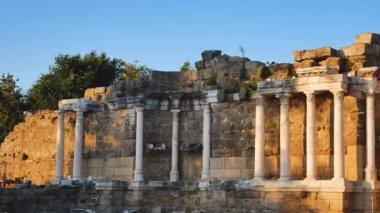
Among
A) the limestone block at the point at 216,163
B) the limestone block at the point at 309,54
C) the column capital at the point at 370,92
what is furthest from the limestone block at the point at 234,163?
the column capital at the point at 370,92

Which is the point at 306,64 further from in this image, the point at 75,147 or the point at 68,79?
the point at 68,79

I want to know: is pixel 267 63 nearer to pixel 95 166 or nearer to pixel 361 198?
pixel 361 198

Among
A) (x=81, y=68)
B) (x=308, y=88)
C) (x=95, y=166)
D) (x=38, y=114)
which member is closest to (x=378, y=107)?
(x=308, y=88)

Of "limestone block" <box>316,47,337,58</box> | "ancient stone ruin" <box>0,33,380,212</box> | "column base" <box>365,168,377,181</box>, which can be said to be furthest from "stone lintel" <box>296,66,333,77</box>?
"column base" <box>365,168,377,181</box>

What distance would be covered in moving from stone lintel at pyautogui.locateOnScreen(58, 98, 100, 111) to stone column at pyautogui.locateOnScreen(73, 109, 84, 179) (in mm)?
176

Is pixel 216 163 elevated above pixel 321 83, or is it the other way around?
pixel 321 83

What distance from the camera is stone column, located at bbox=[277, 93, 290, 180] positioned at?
62.6 feet

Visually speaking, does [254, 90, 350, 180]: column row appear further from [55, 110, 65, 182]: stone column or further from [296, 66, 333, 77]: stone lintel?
[55, 110, 65, 182]: stone column

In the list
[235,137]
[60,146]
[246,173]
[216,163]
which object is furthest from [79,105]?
[246,173]

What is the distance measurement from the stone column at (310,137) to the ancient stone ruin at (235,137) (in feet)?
0.09

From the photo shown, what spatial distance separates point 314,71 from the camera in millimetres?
19000

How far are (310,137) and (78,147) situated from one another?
8.98 meters

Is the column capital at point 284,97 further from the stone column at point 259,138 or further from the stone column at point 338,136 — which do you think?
the stone column at point 338,136

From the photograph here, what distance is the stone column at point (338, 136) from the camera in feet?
59.3
